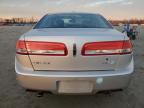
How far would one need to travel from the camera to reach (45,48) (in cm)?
385

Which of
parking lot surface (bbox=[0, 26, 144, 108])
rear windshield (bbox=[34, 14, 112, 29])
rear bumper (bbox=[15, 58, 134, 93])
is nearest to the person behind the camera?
rear bumper (bbox=[15, 58, 134, 93])

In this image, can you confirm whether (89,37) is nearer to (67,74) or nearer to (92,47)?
(92,47)

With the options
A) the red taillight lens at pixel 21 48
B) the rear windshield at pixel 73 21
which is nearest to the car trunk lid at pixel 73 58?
the red taillight lens at pixel 21 48

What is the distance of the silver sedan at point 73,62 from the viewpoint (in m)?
3.79

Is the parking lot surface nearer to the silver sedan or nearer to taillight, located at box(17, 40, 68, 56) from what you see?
the silver sedan

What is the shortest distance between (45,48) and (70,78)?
0.53 metres

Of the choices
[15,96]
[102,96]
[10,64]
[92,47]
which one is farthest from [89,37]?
[10,64]

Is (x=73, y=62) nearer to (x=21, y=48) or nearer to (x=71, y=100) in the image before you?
(x=21, y=48)

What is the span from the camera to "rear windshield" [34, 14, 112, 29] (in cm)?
503

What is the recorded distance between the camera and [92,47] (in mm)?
3828

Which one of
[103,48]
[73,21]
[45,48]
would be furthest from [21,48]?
[73,21]

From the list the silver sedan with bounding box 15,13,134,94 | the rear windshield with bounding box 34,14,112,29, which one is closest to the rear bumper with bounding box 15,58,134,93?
the silver sedan with bounding box 15,13,134,94

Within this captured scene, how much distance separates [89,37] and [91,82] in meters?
0.60

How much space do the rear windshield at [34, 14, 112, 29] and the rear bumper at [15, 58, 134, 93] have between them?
52.1 inches
